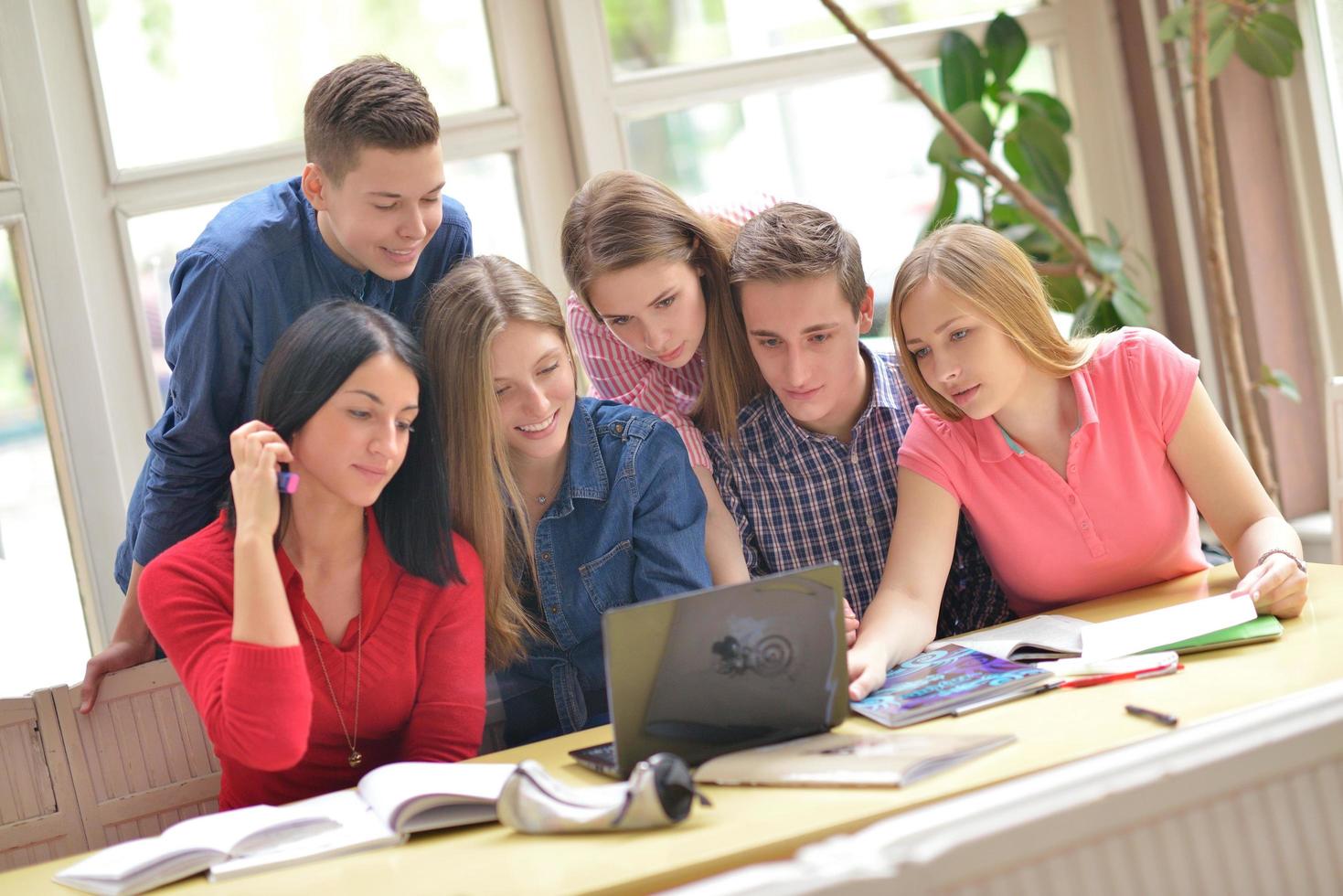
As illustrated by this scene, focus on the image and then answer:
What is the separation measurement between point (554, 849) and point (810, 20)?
2.49 meters

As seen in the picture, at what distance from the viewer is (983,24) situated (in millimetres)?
3250

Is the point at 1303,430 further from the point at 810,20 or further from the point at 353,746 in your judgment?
the point at 353,746

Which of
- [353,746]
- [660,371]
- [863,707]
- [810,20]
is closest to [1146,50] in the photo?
[810,20]

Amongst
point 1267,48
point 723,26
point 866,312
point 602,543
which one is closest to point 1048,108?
point 1267,48

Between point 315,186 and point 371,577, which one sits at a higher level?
point 315,186

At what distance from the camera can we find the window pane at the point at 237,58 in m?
2.67

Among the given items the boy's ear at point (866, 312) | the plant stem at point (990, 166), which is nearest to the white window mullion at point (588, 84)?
the plant stem at point (990, 166)

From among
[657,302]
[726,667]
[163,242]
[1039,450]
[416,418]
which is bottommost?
[726,667]

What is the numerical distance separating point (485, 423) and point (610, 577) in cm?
31

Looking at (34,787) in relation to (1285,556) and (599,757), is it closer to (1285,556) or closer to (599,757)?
(599,757)

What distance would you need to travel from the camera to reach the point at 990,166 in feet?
9.18

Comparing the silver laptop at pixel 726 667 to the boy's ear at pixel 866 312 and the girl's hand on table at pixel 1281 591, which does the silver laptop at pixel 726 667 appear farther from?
the boy's ear at pixel 866 312

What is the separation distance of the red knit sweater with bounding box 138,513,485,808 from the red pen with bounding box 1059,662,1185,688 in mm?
779

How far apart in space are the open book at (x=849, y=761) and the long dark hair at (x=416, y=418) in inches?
21.4
